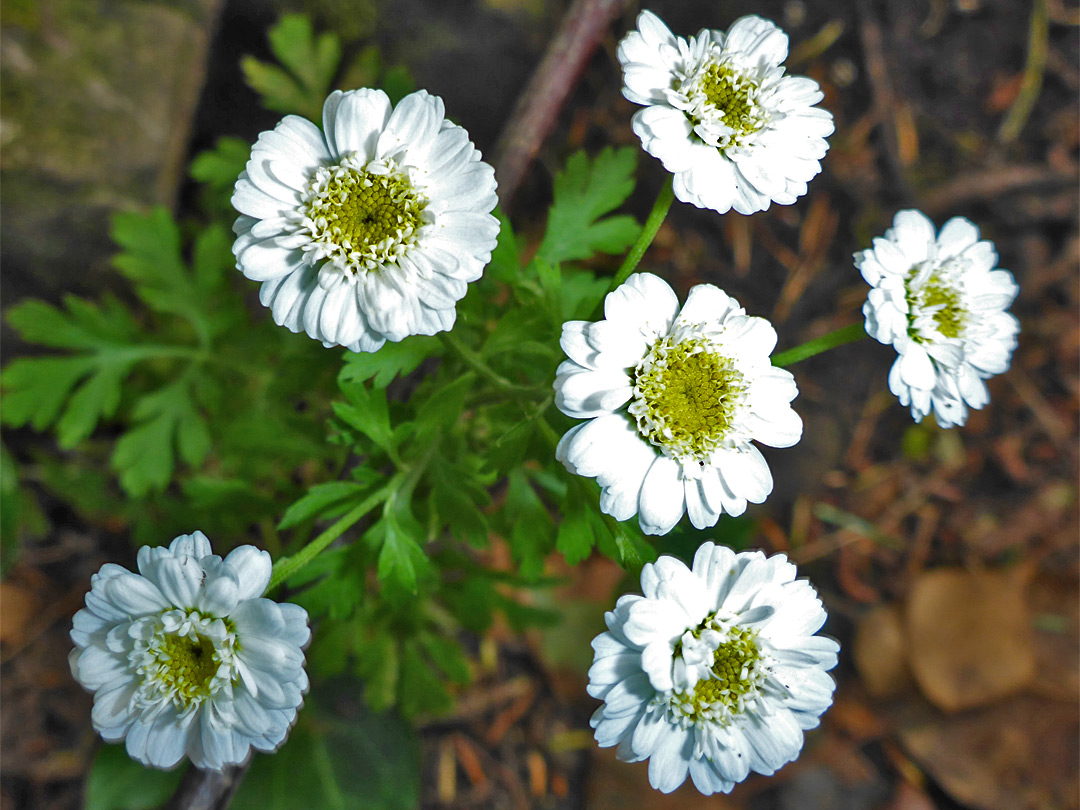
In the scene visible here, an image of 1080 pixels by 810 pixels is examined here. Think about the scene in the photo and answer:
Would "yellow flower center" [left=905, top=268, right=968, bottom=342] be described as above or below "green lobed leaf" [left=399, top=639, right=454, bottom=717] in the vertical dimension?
above

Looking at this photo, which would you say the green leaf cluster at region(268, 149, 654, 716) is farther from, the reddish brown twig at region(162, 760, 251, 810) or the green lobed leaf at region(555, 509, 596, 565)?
the reddish brown twig at region(162, 760, 251, 810)

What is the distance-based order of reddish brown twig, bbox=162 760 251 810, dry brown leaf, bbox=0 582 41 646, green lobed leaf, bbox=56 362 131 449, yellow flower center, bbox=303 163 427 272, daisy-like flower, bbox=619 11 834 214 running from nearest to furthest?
yellow flower center, bbox=303 163 427 272 < daisy-like flower, bbox=619 11 834 214 < reddish brown twig, bbox=162 760 251 810 < green lobed leaf, bbox=56 362 131 449 < dry brown leaf, bbox=0 582 41 646

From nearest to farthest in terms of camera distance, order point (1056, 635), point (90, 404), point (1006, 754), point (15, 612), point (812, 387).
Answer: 1. point (90, 404)
2. point (15, 612)
3. point (1006, 754)
4. point (1056, 635)
5. point (812, 387)

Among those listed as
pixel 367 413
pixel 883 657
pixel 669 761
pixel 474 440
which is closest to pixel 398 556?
pixel 367 413

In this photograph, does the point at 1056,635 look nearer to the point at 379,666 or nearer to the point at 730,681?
the point at 730,681

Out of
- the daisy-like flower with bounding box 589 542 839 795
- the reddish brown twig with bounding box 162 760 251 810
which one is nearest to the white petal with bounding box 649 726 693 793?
the daisy-like flower with bounding box 589 542 839 795
